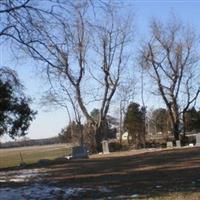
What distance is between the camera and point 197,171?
20125mm

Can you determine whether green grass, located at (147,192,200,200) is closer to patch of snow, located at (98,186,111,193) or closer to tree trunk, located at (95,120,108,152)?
patch of snow, located at (98,186,111,193)

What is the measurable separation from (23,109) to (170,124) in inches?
1700

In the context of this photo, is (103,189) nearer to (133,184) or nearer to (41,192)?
(133,184)

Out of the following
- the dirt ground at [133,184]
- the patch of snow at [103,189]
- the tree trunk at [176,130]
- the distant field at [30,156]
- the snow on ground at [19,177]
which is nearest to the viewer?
the dirt ground at [133,184]

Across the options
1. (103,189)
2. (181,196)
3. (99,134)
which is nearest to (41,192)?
(103,189)

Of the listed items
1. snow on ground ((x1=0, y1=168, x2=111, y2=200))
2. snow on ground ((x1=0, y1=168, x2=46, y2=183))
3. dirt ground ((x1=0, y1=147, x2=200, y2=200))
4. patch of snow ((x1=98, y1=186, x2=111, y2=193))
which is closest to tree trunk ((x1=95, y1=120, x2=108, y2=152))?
snow on ground ((x1=0, y1=168, x2=46, y2=183))

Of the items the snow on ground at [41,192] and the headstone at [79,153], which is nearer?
the snow on ground at [41,192]

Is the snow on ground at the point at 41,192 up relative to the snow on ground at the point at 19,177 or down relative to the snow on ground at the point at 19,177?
down

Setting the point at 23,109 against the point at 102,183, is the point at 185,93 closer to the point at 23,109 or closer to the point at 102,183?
the point at 23,109

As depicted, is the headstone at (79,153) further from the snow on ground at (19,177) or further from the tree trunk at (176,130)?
the tree trunk at (176,130)

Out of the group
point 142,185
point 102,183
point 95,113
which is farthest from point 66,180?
point 95,113

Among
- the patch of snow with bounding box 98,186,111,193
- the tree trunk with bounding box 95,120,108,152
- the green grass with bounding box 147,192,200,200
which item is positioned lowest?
the green grass with bounding box 147,192,200,200

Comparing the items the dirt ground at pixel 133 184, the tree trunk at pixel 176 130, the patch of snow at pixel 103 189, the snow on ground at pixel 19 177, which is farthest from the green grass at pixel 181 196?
the tree trunk at pixel 176 130

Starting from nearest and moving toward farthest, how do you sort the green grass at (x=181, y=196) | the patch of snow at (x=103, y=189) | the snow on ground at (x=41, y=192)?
1. the green grass at (x=181, y=196)
2. the snow on ground at (x=41, y=192)
3. the patch of snow at (x=103, y=189)
